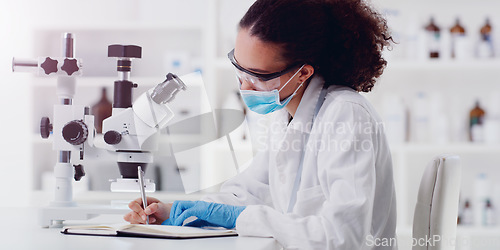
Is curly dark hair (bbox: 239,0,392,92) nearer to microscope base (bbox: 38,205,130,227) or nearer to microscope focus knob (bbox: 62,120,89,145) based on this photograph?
microscope focus knob (bbox: 62,120,89,145)

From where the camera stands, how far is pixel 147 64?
338 cm

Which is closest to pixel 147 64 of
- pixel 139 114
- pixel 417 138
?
pixel 417 138

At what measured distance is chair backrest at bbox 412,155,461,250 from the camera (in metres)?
1.26

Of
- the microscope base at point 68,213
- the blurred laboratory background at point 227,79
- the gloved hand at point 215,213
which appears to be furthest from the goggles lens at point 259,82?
the blurred laboratory background at point 227,79

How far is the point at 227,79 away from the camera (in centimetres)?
314

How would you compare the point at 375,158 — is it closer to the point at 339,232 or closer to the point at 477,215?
the point at 339,232

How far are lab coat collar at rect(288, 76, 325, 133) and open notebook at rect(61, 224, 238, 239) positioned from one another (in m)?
0.34

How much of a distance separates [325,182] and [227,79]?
199 centimetres

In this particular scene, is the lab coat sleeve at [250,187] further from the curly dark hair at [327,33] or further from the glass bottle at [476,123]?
the glass bottle at [476,123]

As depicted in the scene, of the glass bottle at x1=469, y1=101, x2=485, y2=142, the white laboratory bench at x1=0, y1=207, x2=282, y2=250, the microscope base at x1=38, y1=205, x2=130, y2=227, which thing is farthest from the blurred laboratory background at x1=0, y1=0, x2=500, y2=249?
the white laboratory bench at x1=0, y1=207, x2=282, y2=250

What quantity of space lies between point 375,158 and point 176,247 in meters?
0.49

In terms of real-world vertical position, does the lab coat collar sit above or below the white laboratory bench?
above

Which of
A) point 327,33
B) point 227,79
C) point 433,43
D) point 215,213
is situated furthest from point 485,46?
point 215,213

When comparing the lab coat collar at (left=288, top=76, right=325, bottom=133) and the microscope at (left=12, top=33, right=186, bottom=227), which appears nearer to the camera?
the microscope at (left=12, top=33, right=186, bottom=227)
